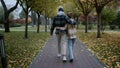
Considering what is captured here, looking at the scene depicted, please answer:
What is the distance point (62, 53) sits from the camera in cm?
1339

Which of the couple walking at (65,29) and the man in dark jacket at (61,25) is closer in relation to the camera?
the couple walking at (65,29)

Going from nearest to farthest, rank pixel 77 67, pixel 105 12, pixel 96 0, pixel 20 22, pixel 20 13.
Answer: pixel 77 67
pixel 96 0
pixel 105 12
pixel 20 22
pixel 20 13

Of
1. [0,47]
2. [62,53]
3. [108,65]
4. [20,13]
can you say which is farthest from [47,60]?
[20,13]

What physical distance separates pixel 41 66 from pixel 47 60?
5.54 ft

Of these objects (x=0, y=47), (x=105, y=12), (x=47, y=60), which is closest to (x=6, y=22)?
(x=105, y=12)

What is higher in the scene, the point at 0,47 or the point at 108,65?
the point at 0,47

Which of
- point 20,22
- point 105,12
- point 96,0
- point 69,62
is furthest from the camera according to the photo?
point 20,22

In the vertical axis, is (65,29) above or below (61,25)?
below

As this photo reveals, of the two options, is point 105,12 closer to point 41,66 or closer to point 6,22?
point 6,22

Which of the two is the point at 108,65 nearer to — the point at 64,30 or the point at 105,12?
the point at 64,30

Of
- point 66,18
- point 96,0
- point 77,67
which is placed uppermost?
point 96,0

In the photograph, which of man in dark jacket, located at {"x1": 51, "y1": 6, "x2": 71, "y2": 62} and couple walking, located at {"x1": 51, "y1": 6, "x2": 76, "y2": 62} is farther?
→ man in dark jacket, located at {"x1": 51, "y1": 6, "x2": 71, "y2": 62}

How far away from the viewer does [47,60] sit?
13406mm

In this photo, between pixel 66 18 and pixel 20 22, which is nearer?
pixel 66 18
